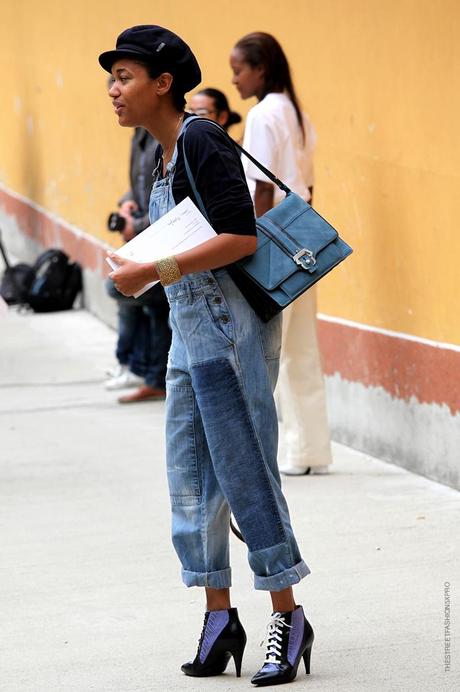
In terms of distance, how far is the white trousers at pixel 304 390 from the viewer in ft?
22.0

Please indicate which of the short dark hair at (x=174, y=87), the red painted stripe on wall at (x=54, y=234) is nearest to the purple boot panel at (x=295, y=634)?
the short dark hair at (x=174, y=87)

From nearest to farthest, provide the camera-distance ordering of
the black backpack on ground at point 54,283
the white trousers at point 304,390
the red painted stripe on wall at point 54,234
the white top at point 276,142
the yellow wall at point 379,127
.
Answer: the yellow wall at point 379,127 → the white top at point 276,142 → the white trousers at point 304,390 → the red painted stripe on wall at point 54,234 → the black backpack on ground at point 54,283

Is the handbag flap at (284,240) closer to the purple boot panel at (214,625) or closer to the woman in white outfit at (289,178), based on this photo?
the purple boot panel at (214,625)

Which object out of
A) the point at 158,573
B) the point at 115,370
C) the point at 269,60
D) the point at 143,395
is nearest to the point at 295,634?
the point at 158,573

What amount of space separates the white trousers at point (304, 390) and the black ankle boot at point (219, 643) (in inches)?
101

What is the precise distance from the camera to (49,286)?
12.7 meters

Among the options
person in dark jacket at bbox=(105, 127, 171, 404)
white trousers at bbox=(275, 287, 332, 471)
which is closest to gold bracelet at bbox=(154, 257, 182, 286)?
white trousers at bbox=(275, 287, 332, 471)

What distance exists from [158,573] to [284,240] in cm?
174

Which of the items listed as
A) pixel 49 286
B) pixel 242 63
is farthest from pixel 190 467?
pixel 49 286

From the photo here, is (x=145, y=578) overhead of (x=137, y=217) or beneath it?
beneath

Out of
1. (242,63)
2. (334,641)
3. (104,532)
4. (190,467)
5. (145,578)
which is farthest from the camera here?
(242,63)

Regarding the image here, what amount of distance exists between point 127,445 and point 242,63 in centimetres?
214

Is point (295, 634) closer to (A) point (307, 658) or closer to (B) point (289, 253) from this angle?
(A) point (307, 658)

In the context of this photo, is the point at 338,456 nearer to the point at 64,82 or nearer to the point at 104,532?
the point at 104,532
